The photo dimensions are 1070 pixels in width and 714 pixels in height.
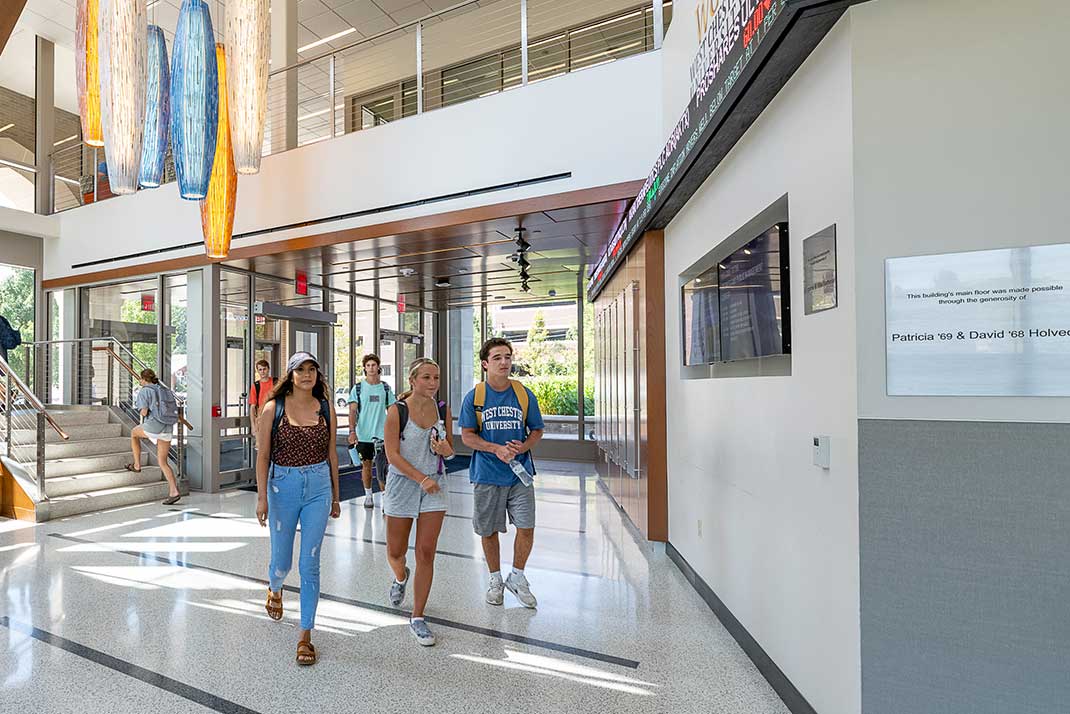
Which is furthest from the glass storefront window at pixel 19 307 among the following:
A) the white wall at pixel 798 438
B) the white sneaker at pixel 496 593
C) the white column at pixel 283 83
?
the white wall at pixel 798 438

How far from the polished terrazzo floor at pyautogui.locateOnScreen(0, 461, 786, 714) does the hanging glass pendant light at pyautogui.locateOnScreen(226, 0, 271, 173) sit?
3.69 metres

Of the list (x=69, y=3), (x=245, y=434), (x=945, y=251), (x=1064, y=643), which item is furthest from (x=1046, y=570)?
(x=69, y=3)

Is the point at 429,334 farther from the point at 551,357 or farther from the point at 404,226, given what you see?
the point at 404,226

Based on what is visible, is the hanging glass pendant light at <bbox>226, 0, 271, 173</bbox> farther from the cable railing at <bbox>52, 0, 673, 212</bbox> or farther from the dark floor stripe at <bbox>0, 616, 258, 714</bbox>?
the dark floor stripe at <bbox>0, 616, 258, 714</bbox>

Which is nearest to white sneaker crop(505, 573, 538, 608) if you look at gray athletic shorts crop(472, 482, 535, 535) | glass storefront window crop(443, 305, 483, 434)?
gray athletic shorts crop(472, 482, 535, 535)

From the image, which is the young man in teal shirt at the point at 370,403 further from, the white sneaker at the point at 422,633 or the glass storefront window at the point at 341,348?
the glass storefront window at the point at 341,348

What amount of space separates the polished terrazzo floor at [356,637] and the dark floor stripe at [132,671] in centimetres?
1

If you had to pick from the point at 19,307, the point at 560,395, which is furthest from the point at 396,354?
the point at 19,307

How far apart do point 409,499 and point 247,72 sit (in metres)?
4.12

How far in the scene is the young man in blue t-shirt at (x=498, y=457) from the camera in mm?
3879

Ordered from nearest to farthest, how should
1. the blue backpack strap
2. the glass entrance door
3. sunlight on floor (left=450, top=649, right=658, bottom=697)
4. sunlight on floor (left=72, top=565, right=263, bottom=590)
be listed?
sunlight on floor (left=450, top=649, right=658, bottom=697)
the blue backpack strap
sunlight on floor (left=72, top=565, right=263, bottom=590)
the glass entrance door

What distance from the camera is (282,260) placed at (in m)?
8.53

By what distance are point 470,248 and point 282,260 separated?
2.75 m

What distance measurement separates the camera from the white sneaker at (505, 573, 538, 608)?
390 centimetres
